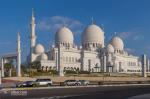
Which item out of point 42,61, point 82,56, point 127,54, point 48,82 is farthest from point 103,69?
point 48,82

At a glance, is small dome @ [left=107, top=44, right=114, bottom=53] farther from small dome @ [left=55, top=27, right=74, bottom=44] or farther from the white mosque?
small dome @ [left=55, top=27, right=74, bottom=44]

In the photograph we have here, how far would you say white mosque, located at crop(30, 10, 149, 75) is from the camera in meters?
134

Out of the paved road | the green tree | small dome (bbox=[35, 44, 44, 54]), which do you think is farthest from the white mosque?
the paved road

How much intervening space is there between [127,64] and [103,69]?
2982 cm

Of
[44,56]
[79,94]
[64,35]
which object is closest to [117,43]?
[64,35]

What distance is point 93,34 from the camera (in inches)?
5615

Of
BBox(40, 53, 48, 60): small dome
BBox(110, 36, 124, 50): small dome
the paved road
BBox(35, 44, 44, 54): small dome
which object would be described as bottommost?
the paved road

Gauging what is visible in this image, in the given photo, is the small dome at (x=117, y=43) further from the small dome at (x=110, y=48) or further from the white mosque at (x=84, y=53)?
the small dome at (x=110, y=48)

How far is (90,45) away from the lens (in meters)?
147

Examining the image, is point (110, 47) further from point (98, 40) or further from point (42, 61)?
point (42, 61)

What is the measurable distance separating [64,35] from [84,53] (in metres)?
10.4

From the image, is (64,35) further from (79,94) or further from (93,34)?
(79,94)

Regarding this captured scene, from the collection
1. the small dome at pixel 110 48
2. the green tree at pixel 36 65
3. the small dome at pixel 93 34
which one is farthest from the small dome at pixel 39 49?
the small dome at pixel 110 48

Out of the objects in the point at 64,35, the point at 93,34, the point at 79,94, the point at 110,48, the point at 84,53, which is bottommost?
the point at 79,94
